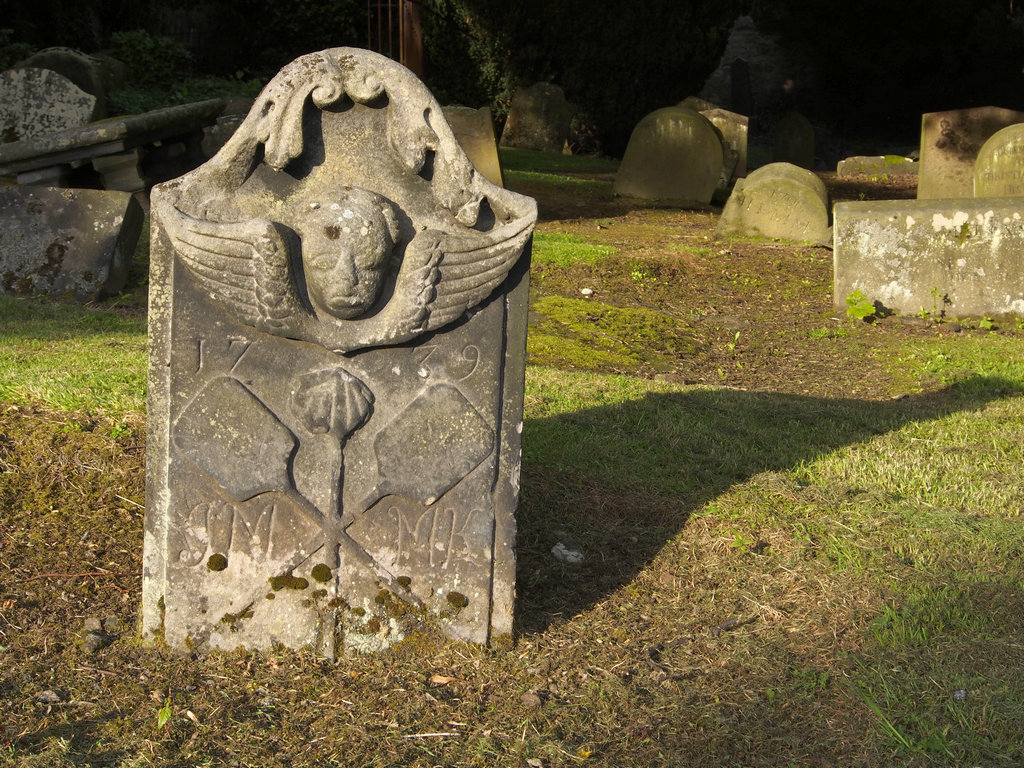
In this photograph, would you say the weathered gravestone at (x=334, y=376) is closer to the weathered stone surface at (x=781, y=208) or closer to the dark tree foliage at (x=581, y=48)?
the weathered stone surface at (x=781, y=208)

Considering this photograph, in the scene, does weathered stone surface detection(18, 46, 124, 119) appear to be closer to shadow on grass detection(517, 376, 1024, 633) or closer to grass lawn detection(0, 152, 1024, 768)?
grass lawn detection(0, 152, 1024, 768)

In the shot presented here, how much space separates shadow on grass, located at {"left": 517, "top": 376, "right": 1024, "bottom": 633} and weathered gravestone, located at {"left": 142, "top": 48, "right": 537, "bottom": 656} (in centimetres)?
58

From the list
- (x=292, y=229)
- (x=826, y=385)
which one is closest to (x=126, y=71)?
(x=826, y=385)

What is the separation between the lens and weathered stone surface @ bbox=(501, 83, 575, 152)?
64.4 feet

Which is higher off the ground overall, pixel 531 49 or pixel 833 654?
pixel 531 49

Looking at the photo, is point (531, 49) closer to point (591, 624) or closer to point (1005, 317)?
point (1005, 317)

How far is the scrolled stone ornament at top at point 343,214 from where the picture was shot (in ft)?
9.62

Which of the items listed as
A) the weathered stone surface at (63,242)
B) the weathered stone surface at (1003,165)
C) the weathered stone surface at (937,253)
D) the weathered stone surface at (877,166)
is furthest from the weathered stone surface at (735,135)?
the weathered stone surface at (63,242)

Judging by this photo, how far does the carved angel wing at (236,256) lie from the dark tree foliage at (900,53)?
992 inches

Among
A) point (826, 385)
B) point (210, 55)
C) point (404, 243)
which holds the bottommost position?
point (826, 385)

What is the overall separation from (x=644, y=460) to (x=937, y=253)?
15.9ft

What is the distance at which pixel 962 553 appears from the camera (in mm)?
3814

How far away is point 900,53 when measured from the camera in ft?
84.4

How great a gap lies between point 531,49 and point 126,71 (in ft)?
24.8
